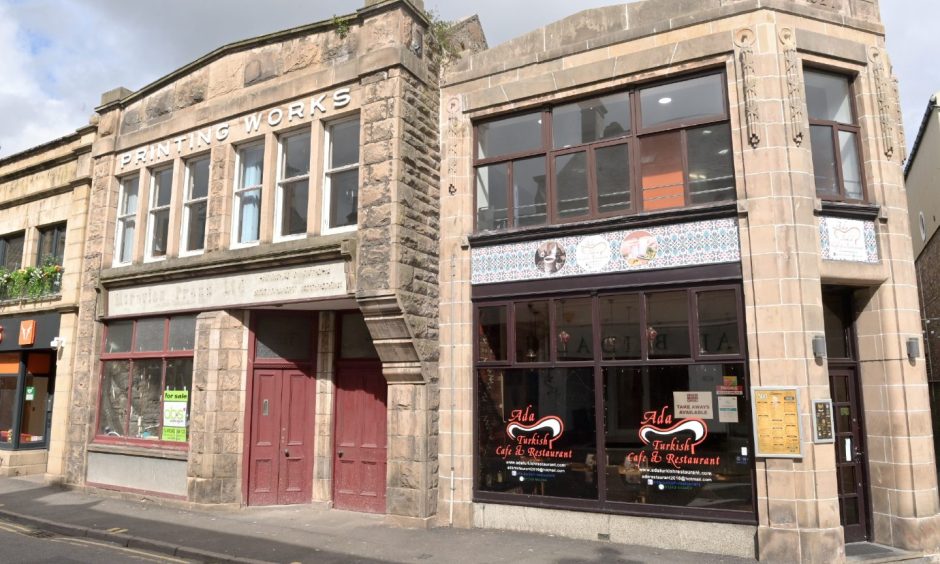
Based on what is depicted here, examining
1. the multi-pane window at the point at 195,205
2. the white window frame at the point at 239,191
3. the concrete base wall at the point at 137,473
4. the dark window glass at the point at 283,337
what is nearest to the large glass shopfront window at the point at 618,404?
the dark window glass at the point at 283,337

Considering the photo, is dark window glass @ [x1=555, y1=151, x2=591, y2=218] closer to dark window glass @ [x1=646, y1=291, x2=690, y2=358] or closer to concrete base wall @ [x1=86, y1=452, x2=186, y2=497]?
dark window glass @ [x1=646, y1=291, x2=690, y2=358]

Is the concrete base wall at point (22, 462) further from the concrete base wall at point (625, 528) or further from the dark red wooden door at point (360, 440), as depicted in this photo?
the concrete base wall at point (625, 528)

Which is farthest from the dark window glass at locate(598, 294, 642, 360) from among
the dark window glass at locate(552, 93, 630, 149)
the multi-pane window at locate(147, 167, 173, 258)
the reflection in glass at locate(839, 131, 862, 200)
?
the multi-pane window at locate(147, 167, 173, 258)

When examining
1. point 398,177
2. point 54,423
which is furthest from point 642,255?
point 54,423

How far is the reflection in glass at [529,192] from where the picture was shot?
10.8m

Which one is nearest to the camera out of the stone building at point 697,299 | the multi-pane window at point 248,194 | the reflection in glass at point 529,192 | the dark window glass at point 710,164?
the stone building at point 697,299

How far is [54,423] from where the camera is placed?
580 inches

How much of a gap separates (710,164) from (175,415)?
11.1 m

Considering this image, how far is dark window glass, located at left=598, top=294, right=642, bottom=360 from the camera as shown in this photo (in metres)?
9.62

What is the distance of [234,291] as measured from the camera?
40.0 feet

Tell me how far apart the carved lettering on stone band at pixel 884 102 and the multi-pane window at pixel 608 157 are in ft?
7.59

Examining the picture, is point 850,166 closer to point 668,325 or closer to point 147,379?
point 668,325

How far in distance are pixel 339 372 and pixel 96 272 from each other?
644cm

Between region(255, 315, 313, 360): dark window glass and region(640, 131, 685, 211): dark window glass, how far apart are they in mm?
7177
